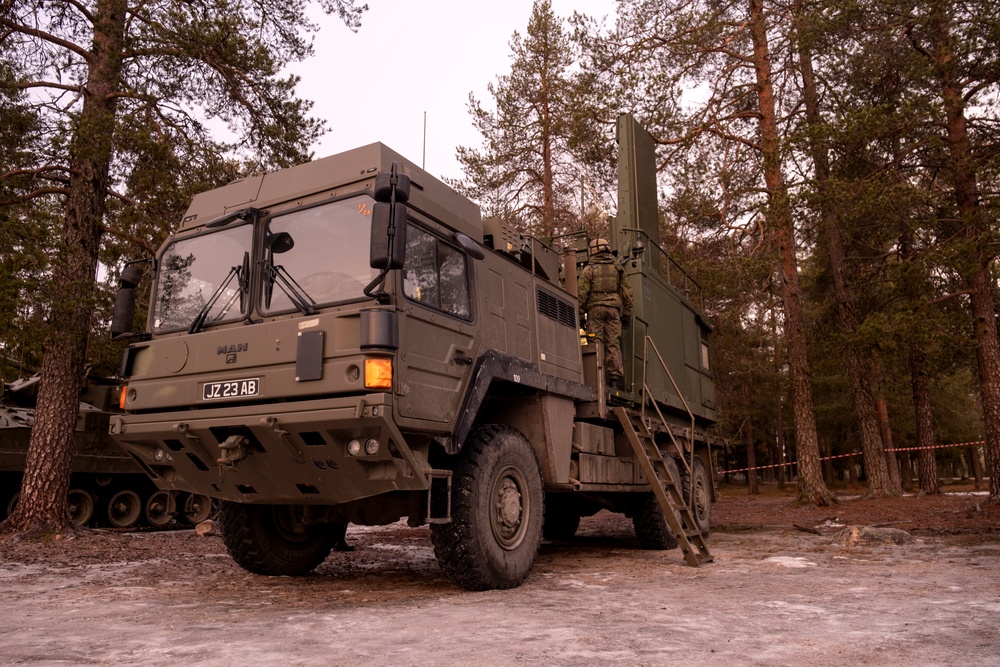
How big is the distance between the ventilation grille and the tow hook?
2850 mm

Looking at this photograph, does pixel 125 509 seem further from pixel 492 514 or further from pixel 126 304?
pixel 492 514

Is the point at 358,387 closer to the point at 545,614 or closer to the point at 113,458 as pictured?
the point at 545,614

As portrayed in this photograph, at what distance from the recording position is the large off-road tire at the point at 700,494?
9292 mm

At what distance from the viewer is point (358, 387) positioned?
4.62 m

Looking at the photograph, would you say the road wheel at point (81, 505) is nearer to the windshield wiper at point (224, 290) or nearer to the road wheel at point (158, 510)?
the road wheel at point (158, 510)

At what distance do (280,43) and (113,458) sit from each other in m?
7.60

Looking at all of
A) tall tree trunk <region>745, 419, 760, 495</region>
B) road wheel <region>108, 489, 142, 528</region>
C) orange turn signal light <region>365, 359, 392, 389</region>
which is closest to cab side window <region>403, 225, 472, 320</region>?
orange turn signal light <region>365, 359, 392, 389</region>

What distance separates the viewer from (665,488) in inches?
310

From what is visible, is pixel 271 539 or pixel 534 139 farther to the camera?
pixel 534 139

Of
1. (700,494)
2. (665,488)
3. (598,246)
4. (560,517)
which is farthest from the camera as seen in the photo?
(560,517)

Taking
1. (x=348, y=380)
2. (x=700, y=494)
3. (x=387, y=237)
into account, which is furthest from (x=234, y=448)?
(x=700, y=494)

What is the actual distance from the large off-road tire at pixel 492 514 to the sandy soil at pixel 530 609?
0.65 ft

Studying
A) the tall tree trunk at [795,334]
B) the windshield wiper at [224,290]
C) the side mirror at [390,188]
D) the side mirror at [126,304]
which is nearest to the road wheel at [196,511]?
the side mirror at [126,304]

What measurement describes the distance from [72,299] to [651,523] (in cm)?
715
